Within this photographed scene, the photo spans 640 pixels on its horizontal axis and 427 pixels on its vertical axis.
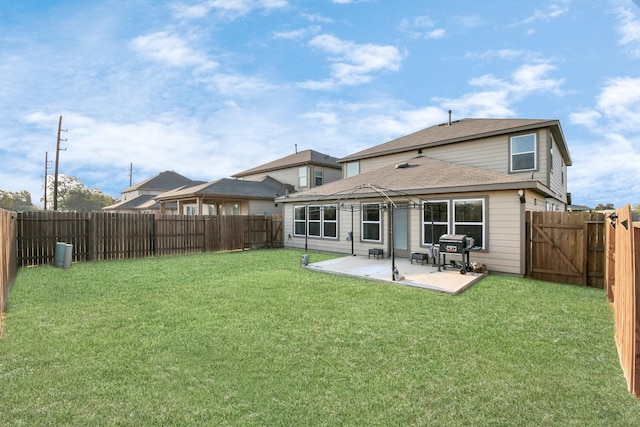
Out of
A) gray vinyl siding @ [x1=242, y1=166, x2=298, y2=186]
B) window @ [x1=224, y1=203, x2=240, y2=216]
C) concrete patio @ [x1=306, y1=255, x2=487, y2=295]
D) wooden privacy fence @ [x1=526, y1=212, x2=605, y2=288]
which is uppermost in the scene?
gray vinyl siding @ [x1=242, y1=166, x2=298, y2=186]

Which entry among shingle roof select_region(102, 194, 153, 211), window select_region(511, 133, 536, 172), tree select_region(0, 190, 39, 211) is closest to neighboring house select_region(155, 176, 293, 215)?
window select_region(511, 133, 536, 172)

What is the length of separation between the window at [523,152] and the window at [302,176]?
44.2 ft

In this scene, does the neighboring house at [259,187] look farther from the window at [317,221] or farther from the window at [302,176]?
the window at [317,221]

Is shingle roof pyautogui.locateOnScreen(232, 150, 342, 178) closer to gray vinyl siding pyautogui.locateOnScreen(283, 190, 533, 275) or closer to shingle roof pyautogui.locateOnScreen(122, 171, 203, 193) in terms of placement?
gray vinyl siding pyautogui.locateOnScreen(283, 190, 533, 275)

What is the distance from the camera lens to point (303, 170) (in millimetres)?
22266

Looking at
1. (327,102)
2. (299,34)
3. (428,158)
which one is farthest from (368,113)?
(299,34)

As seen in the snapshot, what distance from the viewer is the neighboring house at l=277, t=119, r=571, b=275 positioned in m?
8.63

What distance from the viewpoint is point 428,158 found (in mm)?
13812

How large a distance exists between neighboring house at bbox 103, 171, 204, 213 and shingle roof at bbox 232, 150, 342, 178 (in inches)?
453

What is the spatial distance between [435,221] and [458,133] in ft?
17.9

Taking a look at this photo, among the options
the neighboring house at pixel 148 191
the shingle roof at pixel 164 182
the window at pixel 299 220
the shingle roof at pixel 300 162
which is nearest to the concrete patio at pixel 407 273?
the window at pixel 299 220

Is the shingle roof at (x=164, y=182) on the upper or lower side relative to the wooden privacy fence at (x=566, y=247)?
upper

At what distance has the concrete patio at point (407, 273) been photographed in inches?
279

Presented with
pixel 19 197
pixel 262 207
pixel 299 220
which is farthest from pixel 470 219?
pixel 19 197
